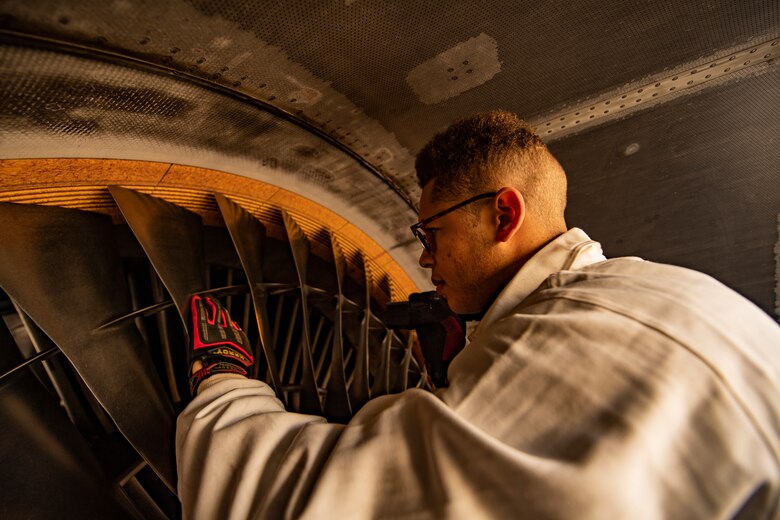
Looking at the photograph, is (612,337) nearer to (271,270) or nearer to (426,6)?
(426,6)

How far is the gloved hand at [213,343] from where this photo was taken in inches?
59.6

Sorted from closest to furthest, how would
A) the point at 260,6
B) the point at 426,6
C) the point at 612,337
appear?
the point at 612,337, the point at 260,6, the point at 426,6

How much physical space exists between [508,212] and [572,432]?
869 mm

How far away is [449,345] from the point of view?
2.81 metres

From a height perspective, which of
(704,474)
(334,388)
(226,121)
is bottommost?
(704,474)

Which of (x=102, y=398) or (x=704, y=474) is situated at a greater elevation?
(x=102, y=398)

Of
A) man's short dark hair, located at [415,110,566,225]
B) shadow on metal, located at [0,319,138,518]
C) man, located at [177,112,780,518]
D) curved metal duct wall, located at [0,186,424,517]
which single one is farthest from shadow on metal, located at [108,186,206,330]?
man's short dark hair, located at [415,110,566,225]

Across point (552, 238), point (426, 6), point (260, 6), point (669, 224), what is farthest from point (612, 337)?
point (669, 224)

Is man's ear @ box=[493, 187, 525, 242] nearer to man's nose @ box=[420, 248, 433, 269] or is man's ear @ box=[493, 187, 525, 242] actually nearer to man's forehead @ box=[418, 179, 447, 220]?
man's forehead @ box=[418, 179, 447, 220]

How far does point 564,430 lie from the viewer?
0.69 metres

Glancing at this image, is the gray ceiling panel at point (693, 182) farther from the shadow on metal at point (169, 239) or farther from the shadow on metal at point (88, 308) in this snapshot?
the shadow on metal at point (88, 308)

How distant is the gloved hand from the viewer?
4.96 feet

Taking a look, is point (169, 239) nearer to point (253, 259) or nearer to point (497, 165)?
point (253, 259)

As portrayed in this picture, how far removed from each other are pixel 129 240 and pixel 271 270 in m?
0.86
